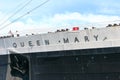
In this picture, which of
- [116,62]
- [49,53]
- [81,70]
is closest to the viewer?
[116,62]

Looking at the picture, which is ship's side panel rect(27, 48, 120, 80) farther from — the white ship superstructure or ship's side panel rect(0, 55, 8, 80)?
ship's side panel rect(0, 55, 8, 80)

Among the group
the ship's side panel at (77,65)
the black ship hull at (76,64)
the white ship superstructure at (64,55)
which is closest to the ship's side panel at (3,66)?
the white ship superstructure at (64,55)

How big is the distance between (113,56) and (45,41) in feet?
12.9

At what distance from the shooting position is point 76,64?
16.6m

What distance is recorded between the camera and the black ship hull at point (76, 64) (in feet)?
50.9

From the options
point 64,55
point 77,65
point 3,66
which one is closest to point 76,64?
point 77,65

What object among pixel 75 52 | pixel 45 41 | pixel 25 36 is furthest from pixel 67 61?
pixel 25 36

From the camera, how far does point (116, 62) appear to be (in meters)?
15.3

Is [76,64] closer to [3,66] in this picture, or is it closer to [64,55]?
[64,55]

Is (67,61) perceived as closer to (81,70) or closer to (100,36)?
(81,70)

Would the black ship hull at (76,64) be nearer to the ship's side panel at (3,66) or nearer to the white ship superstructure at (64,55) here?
the white ship superstructure at (64,55)

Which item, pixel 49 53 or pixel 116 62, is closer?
pixel 116 62

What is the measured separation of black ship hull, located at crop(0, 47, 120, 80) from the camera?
1552cm

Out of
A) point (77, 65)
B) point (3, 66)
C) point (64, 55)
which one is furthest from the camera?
point (3, 66)
